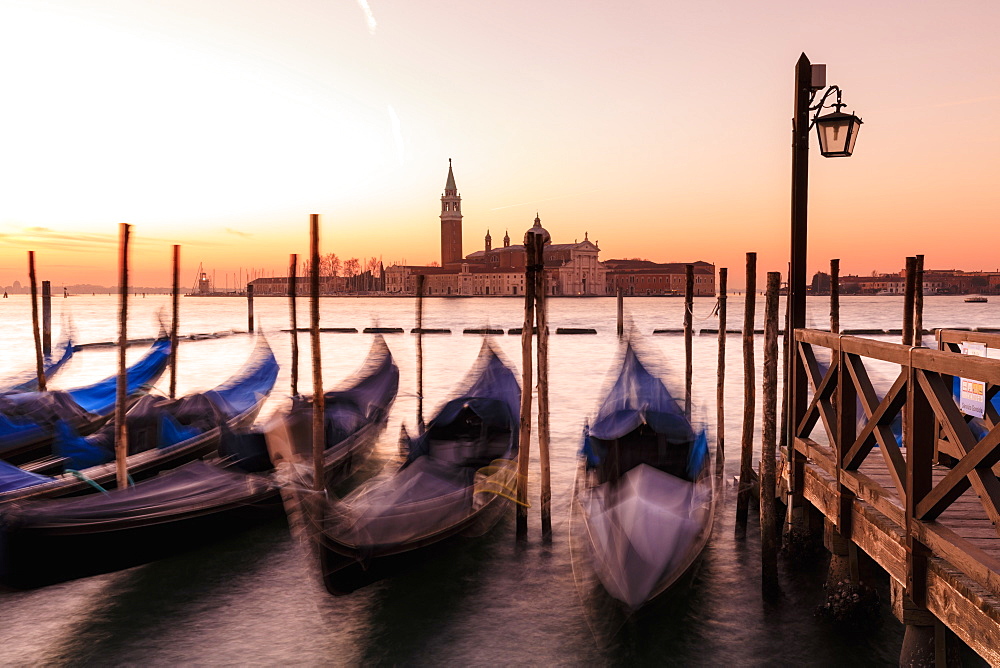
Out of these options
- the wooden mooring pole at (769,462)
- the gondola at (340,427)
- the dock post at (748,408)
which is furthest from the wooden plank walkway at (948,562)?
the gondola at (340,427)

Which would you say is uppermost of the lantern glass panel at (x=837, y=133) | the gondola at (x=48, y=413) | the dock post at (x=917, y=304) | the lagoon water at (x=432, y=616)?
the lantern glass panel at (x=837, y=133)

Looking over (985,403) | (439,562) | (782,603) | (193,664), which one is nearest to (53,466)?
(193,664)

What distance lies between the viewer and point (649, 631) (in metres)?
4.16

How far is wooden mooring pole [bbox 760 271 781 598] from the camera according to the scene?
4.38m

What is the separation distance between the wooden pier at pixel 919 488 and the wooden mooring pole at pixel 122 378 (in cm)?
490

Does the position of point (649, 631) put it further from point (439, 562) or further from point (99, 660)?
point (99, 660)

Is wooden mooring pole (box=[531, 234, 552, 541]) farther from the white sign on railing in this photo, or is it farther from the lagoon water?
the white sign on railing

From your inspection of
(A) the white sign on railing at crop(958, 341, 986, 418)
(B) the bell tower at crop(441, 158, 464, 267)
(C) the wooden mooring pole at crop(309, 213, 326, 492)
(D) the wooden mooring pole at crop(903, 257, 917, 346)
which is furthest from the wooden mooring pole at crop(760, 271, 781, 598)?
(B) the bell tower at crop(441, 158, 464, 267)

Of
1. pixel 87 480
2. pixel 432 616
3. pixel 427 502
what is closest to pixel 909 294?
pixel 427 502

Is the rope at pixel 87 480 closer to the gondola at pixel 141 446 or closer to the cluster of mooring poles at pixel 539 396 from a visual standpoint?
the gondola at pixel 141 446

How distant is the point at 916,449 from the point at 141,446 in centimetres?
636

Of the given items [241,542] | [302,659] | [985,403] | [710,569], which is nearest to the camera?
[985,403]

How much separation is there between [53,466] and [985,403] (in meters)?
6.62

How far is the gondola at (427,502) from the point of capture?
14.2 feet
